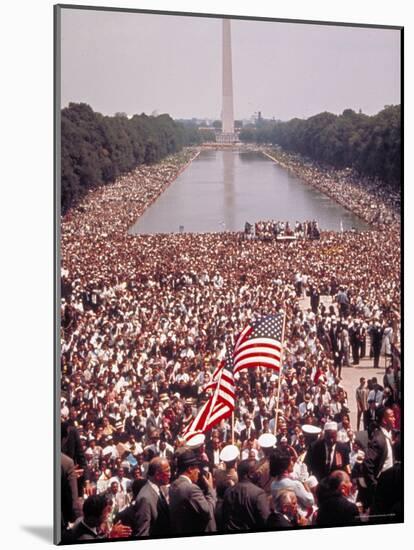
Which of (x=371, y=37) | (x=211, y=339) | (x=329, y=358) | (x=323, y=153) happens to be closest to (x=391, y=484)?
(x=329, y=358)

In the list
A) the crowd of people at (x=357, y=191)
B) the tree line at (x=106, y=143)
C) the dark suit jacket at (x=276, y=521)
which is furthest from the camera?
the crowd of people at (x=357, y=191)

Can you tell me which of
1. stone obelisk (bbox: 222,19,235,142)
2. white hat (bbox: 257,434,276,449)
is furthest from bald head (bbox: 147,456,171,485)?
stone obelisk (bbox: 222,19,235,142)

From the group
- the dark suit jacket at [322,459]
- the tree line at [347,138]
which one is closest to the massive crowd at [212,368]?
the dark suit jacket at [322,459]

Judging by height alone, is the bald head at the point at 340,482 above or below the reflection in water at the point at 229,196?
below

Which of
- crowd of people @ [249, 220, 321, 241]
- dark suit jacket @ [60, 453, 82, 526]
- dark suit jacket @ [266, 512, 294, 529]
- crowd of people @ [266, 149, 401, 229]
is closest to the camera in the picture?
dark suit jacket @ [60, 453, 82, 526]

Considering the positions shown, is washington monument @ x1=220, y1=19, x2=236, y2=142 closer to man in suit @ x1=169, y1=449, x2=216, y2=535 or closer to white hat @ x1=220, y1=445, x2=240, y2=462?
white hat @ x1=220, y1=445, x2=240, y2=462

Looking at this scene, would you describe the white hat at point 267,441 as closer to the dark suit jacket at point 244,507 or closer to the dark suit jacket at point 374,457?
the dark suit jacket at point 244,507
